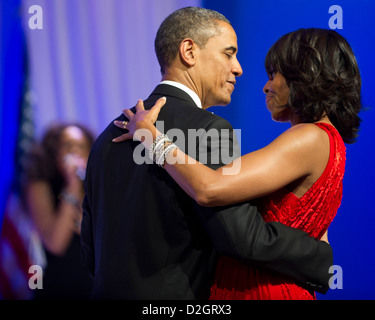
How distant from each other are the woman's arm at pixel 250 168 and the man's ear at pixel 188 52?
26 centimetres

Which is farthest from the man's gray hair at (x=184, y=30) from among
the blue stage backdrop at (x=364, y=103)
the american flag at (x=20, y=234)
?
the american flag at (x=20, y=234)

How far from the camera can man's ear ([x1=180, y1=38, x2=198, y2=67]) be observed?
162 cm

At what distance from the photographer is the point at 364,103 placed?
9.75ft

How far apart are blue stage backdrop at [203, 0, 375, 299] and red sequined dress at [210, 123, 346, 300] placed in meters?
1.59

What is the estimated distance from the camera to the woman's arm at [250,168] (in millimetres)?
1271

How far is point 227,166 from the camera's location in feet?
4.34

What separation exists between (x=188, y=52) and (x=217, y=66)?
0.11 metres

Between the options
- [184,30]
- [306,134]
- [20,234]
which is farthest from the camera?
[20,234]

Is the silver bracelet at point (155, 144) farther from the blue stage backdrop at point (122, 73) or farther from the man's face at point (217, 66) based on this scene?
the blue stage backdrop at point (122, 73)

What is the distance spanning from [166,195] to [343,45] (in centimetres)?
74

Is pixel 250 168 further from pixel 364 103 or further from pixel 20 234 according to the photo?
pixel 20 234

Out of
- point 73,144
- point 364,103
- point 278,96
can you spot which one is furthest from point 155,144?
→ point 364,103

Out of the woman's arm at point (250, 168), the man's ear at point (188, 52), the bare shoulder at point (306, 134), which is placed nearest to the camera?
the woman's arm at point (250, 168)

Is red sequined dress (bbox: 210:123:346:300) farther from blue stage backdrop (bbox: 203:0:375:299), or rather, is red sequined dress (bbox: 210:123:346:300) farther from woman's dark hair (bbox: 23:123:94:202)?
woman's dark hair (bbox: 23:123:94:202)
